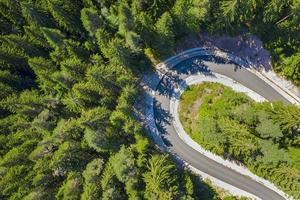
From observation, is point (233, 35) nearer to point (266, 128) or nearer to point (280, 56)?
point (280, 56)

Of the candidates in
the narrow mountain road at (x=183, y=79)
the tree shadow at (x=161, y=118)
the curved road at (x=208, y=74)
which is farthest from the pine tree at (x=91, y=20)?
the tree shadow at (x=161, y=118)

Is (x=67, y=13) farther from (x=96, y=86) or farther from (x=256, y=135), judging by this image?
(x=256, y=135)

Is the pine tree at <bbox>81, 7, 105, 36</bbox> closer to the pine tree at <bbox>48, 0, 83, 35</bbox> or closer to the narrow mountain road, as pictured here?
the pine tree at <bbox>48, 0, 83, 35</bbox>

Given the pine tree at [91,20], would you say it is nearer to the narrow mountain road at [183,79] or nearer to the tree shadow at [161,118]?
the narrow mountain road at [183,79]

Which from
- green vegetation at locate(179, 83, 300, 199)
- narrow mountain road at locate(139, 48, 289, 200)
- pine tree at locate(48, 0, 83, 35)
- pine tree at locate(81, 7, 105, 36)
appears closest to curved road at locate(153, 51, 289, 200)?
narrow mountain road at locate(139, 48, 289, 200)

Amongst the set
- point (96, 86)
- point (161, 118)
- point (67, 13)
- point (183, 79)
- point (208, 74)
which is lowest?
point (161, 118)

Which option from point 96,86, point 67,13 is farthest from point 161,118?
point 67,13

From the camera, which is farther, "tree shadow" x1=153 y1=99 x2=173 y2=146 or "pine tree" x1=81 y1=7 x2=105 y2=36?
"tree shadow" x1=153 y1=99 x2=173 y2=146
